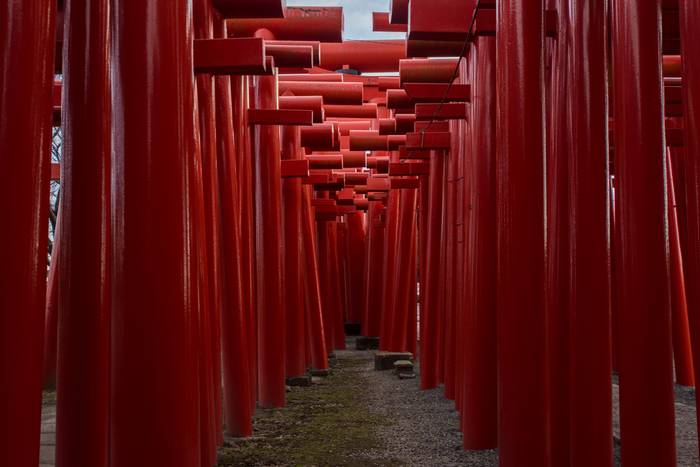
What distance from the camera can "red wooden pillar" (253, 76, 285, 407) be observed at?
29.4ft

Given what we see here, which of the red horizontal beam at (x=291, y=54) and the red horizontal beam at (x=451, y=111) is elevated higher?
the red horizontal beam at (x=291, y=54)

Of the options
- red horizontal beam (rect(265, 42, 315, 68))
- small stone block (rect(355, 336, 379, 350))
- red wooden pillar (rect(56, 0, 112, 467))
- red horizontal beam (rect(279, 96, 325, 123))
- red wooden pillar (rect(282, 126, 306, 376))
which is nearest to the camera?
red wooden pillar (rect(56, 0, 112, 467))

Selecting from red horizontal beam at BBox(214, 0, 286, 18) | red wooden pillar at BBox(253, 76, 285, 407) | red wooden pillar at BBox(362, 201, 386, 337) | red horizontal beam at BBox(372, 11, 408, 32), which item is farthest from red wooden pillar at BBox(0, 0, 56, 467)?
red wooden pillar at BBox(362, 201, 386, 337)

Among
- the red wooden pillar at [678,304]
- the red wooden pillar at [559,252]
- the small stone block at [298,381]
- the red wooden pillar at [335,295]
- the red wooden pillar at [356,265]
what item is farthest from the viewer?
the red wooden pillar at [356,265]

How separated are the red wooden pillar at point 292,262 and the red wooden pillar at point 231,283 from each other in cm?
318

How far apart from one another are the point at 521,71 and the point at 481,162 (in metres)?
1.75

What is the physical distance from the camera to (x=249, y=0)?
616 cm

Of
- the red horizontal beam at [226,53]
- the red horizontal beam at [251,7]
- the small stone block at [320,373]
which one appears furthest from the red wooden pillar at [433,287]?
the red horizontal beam at [226,53]

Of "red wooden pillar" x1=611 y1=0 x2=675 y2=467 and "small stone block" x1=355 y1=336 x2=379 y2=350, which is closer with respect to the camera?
"red wooden pillar" x1=611 y1=0 x2=675 y2=467

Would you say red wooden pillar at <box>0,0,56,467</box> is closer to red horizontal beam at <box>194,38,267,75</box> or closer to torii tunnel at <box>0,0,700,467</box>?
torii tunnel at <box>0,0,700,467</box>

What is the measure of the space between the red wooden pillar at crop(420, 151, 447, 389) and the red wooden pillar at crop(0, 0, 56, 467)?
7104mm

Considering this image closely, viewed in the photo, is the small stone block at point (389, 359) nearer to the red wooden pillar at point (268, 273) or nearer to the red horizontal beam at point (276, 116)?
the red wooden pillar at point (268, 273)

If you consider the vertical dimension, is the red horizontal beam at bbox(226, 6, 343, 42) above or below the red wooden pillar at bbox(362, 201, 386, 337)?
above

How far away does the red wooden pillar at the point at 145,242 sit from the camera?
12.3 ft
